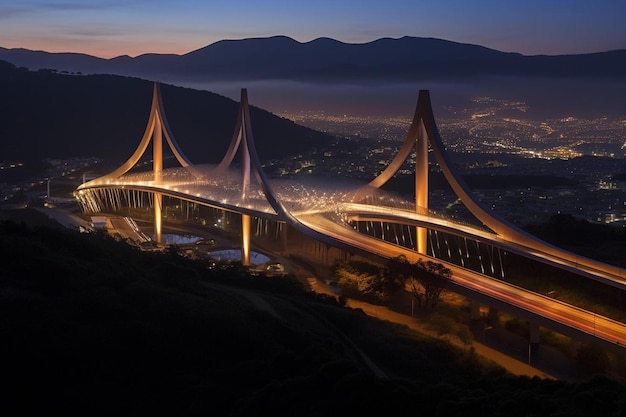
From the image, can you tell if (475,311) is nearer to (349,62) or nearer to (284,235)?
(284,235)

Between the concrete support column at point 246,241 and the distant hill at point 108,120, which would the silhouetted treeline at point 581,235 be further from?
the distant hill at point 108,120

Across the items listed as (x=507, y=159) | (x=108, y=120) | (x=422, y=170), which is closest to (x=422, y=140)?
(x=422, y=170)

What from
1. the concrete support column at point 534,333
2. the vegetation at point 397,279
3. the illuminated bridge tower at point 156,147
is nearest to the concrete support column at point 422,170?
the vegetation at point 397,279

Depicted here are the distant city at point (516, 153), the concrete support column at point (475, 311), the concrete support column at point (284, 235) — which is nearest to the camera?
the concrete support column at point (475, 311)

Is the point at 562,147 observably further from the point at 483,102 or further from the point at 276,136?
the point at 276,136

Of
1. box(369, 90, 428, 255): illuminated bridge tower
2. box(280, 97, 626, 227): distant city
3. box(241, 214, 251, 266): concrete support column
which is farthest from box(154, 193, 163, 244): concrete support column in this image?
box(280, 97, 626, 227): distant city

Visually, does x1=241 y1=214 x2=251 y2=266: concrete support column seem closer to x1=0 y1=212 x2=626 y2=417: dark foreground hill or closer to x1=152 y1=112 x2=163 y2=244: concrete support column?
x1=152 y1=112 x2=163 y2=244: concrete support column
